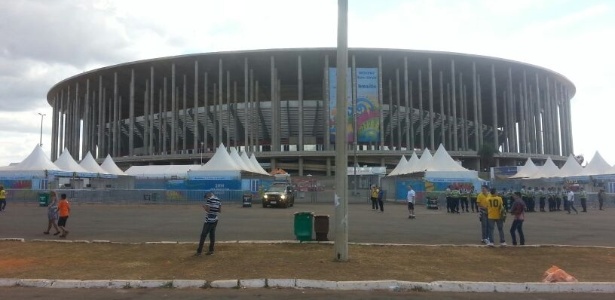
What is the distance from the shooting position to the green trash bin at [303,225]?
13.0 metres

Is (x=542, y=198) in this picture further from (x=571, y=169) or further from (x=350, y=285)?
(x=350, y=285)

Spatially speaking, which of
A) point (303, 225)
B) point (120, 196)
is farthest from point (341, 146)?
point (120, 196)

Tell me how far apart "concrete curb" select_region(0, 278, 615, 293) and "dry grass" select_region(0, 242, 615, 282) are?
1.49 feet

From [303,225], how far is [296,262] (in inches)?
107

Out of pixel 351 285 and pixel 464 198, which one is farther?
pixel 464 198

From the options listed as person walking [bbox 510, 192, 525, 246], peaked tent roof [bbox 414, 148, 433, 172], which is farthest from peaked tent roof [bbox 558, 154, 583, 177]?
person walking [bbox 510, 192, 525, 246]

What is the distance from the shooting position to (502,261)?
10.8 metres

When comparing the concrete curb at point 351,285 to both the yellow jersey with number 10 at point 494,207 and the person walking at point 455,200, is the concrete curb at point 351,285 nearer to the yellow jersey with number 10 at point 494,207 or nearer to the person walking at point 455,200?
the yellow jersey with number 10 at point 494,207

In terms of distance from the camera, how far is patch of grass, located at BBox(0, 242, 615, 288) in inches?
360

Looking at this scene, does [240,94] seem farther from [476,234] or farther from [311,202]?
[476,234]

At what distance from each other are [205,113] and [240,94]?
8.86m

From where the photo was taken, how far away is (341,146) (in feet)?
35.5

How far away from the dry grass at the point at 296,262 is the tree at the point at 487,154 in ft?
207

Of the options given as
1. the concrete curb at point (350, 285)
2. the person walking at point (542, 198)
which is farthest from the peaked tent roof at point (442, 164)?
the concrete curb at point (350, 285)
